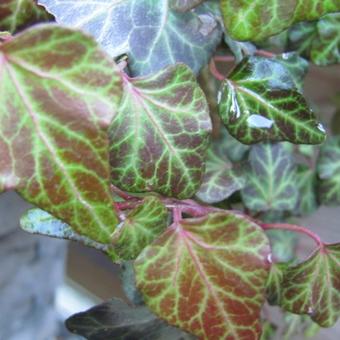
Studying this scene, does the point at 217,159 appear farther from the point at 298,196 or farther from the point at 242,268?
the point at 242,268

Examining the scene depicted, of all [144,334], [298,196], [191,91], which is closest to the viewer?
[191,91]

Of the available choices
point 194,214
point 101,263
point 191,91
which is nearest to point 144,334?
point 194,214

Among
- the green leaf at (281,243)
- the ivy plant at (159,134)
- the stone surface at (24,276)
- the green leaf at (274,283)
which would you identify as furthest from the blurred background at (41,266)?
the green leaf at (274,283)

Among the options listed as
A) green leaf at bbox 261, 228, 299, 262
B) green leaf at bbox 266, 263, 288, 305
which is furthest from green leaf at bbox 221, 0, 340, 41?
green leaf at bbox 261, 228, 299, 262

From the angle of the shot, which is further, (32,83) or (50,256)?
(50,256)

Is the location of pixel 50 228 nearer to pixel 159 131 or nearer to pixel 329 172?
pixel 159 131

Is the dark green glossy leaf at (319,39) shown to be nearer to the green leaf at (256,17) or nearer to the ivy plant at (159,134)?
the ivy plant at (159,134)

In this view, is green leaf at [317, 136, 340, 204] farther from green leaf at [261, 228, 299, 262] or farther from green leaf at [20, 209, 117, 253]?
green leaf at [20, 209, 117, 253]
